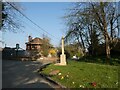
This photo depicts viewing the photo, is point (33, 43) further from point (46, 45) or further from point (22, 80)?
point (22, 80)

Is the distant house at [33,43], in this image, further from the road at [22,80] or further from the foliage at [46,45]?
the road at [22,80]

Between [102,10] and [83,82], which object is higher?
[102,10]

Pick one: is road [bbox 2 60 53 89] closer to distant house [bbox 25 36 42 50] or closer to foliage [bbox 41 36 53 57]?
foliage [bbox 41 36 53 57]

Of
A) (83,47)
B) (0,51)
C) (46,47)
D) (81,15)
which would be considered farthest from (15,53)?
(46,47)

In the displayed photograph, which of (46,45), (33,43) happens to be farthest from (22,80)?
(33,43)

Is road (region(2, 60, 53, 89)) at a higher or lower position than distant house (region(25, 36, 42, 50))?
lower

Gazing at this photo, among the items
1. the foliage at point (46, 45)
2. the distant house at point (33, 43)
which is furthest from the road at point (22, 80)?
the distant house at point (33, 43)

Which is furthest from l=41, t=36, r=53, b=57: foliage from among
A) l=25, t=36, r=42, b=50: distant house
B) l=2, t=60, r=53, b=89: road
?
l=2, t=60, r=53, b=89: road

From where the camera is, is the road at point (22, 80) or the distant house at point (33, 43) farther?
the distant house at point (33, 43)

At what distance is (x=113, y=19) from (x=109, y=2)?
93.1 inches

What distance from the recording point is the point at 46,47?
81438mm

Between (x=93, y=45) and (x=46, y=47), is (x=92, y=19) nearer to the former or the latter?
(x=93, y=45)

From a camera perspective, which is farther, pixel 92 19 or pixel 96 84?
pixel 92 19

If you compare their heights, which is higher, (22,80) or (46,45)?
(46,45)
